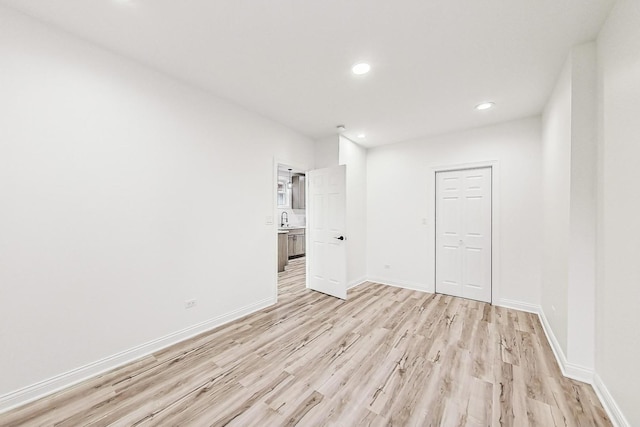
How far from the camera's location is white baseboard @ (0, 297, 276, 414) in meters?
1.71

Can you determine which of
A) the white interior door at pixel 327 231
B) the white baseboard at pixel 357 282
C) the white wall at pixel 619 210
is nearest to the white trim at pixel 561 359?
the white wall at pixel 619 210

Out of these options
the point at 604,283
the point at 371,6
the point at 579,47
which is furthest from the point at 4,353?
the point at 579,47

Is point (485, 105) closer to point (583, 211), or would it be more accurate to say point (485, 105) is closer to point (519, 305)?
point (583, 211)

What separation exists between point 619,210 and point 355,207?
10.8ft

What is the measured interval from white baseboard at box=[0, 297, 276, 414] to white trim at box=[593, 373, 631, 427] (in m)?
3.35

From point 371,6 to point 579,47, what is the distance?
1778 mm

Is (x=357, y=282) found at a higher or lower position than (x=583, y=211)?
lower

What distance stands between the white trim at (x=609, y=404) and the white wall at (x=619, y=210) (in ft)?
0.09

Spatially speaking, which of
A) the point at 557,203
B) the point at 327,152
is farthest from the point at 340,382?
the point at 327,152

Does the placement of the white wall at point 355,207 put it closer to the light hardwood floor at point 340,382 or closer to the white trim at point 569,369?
the light hardwood floor at point 340,382

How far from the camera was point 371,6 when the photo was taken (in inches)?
64.8

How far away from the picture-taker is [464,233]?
3977 millimetres

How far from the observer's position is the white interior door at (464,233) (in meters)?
3.80

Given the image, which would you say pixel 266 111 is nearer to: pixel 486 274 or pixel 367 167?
pixel 367 167
